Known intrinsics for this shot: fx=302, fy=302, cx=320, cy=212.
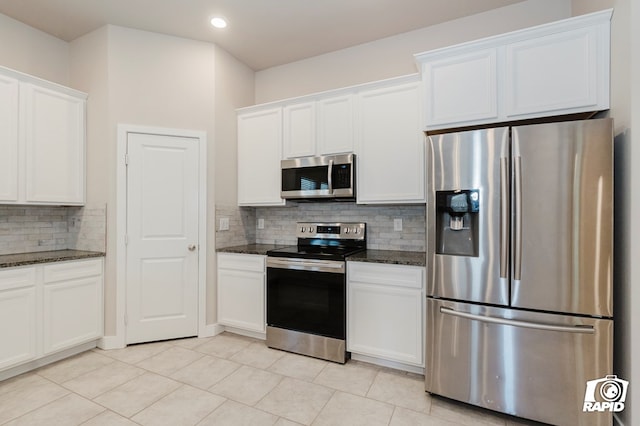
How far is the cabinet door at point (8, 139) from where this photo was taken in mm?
2459

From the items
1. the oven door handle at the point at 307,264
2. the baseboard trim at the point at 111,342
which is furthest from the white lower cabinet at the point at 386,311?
the baseboard trim at the point at 111,342

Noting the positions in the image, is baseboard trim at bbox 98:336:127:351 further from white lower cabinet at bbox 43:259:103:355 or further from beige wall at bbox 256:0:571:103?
beige wall at bbox 256:0:571:103

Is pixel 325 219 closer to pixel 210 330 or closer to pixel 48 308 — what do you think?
pixel 210 330

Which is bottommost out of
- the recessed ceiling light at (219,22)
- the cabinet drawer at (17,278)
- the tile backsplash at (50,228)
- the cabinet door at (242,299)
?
the cabinet door at (242,299)

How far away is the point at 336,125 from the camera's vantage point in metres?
2.94

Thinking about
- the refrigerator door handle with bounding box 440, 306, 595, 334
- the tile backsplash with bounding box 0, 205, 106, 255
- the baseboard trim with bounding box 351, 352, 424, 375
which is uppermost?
the tile backsplash with bounding box 0, 205, 106, 255

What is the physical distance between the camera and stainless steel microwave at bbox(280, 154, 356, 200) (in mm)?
2812

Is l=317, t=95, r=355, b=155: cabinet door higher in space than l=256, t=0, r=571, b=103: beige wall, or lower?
lower

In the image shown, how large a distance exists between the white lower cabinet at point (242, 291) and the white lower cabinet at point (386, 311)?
3.10ft

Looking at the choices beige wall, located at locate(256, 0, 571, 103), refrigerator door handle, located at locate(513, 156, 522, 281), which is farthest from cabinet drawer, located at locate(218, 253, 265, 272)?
refrigerator door handle, located at locate(513, 156, 522, 281)

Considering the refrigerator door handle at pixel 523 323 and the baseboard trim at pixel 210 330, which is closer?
the refrigerator door handle at pixel 523 323

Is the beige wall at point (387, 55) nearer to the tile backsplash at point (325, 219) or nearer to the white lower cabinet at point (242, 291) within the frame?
the tile backsplash at point (325, 219)

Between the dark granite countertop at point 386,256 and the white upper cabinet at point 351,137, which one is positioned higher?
the white upper cabinet at point 351,137

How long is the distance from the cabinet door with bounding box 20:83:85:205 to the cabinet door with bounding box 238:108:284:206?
1532 mm
